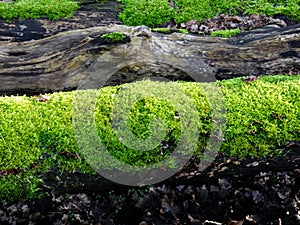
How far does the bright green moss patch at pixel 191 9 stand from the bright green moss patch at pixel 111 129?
10.7ft

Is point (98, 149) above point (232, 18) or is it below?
below

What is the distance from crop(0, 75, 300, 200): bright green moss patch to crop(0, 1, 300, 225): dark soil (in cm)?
22

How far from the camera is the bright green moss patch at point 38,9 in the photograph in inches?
250

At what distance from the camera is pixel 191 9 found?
22.5 feet

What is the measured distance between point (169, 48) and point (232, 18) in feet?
6.80

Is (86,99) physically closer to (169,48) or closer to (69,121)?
(69,121)

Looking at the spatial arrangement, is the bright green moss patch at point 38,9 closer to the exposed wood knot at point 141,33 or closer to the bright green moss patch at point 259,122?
the exposed wood knot at point 141,33

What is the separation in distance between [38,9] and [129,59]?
2814mm

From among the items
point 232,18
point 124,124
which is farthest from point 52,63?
point 232,18

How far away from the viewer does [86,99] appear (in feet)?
11.8

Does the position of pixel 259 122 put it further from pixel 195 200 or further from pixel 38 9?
pixel 38 9

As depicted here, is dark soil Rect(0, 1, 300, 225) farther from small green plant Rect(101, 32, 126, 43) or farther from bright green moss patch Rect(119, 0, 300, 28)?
bright green moss patch Rect(119, 0, 300, 28)

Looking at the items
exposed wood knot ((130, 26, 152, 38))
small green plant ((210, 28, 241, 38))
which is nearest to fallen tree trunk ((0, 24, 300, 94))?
exposed wood knot ((130, 26, 152, 38))

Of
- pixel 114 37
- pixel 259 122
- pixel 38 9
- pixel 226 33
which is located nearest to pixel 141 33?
pixel 114 37
